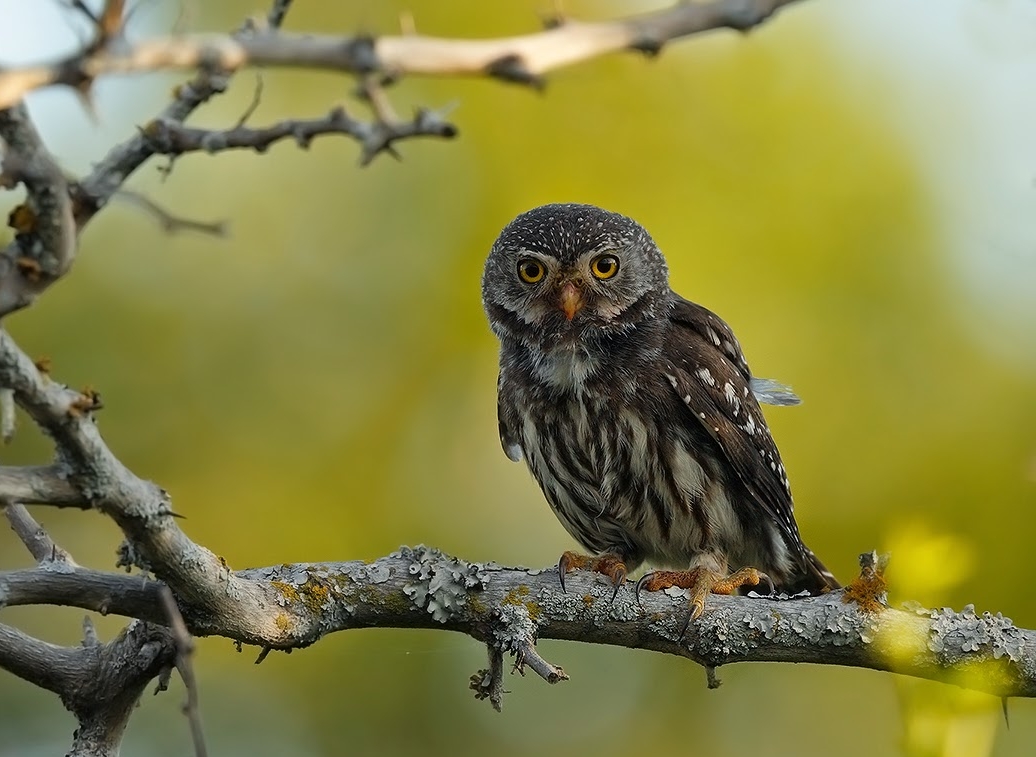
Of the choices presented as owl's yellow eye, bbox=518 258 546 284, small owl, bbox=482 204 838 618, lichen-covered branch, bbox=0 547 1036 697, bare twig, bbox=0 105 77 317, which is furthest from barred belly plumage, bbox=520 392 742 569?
bare twig, bbox=0 105 77 317

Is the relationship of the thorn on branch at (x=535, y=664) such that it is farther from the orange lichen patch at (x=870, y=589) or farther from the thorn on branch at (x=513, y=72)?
the thorn on branch at (x=513, y=72)

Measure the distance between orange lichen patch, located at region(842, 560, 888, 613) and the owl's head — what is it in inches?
67.2

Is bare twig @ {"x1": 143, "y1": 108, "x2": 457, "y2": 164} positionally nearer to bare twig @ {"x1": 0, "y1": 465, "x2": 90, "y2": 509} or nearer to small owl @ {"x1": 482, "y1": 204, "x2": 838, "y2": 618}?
bare twig @ {"x1": 0, "y1": 465, "x2": 90, "y2": 509}

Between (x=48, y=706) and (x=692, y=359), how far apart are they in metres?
5.09

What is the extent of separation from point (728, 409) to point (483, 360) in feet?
9.25

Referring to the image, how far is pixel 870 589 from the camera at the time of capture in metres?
3.99

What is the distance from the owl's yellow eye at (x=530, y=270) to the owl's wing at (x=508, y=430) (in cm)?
46

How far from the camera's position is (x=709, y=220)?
7.65 metres

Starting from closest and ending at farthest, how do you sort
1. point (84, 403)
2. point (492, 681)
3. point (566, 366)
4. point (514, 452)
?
point (84, 403), point (492, 681), point (566, 366), point (514, 452)

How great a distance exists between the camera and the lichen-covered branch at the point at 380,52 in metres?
1.55

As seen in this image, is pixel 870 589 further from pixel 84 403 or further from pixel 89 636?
pixel 84 403


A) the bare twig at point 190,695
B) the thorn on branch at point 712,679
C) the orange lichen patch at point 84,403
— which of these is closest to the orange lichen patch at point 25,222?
the orange lichen patch at point 84,403

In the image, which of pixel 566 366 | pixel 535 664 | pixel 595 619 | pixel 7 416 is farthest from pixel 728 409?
pixel 7 416

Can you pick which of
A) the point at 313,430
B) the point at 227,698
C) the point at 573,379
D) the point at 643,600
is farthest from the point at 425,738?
the point at 643,600
